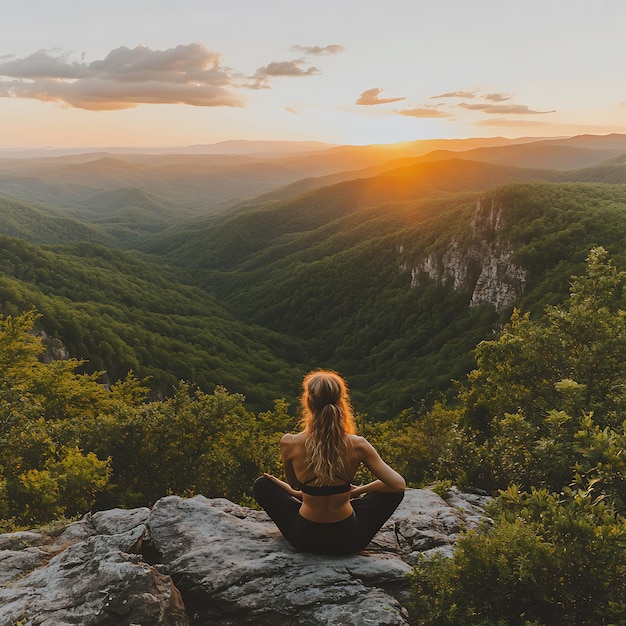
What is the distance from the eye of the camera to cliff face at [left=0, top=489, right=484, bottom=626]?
272 inches

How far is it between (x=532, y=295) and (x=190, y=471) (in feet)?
421

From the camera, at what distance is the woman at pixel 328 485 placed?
7.56 m

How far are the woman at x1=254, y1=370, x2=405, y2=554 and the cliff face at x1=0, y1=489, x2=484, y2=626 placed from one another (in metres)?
0.49

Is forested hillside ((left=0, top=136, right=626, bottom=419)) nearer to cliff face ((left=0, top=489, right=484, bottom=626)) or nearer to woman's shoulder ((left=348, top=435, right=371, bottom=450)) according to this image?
cliff face ((left=0, top=489, right=484, bottom=626))

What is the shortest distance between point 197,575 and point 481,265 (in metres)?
170

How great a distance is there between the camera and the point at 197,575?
7980 millimetres

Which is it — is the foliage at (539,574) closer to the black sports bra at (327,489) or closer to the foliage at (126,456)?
the black sports bra at (327,489)

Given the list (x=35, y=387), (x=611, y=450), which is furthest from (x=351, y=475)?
(x=35, y=387)

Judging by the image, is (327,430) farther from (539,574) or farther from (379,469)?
(539,574)

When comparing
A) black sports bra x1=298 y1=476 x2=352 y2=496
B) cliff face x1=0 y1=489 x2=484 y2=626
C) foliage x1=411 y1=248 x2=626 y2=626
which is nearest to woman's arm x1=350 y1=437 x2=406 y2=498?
black sports bra x1=298 y1=476 x2=352 y2=496

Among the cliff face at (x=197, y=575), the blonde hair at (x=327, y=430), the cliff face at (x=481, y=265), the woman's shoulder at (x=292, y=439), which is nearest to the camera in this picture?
the cliff face at (x=197, y=575)

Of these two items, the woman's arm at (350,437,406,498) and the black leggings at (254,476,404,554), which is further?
the black leggings at (254,476,404,554)

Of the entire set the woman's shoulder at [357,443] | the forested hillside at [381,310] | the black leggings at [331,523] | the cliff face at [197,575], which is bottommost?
the forested hillside at [381,310]

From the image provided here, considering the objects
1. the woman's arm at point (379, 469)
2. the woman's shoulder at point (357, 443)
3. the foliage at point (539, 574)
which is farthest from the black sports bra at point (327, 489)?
the foliage at point (539, 574)
